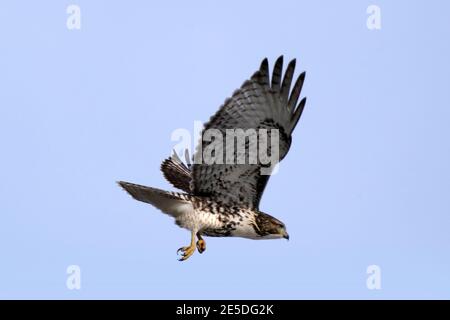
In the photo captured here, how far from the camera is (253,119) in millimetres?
13055

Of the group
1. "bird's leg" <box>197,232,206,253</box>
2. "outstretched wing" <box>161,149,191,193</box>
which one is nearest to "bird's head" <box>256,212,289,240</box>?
"bird's leg" <box>197,232,206,253</box>

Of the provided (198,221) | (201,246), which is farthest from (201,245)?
(198,221)

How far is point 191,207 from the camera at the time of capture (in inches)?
534

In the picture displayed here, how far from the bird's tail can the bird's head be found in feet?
3.77

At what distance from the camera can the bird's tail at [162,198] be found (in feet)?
42.8

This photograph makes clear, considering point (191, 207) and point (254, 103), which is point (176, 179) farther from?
point (254, 103)

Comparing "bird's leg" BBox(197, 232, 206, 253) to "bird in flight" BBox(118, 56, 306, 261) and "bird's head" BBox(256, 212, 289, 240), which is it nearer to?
"bird in flight" BBox(118, 56, 306, 261)

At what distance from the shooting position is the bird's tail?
42.8ft

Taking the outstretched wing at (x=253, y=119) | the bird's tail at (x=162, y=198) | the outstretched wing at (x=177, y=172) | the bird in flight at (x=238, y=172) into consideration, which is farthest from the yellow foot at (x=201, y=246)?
the outstretched wing at (x=177, y=172)

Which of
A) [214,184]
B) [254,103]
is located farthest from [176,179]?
[254,103]

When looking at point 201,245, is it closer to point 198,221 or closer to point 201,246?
point 201,246

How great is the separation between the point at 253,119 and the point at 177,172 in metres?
3.76

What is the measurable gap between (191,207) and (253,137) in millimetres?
1501

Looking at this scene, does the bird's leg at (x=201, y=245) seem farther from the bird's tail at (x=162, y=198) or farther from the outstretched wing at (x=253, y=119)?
the outstretched wing at (x=253, y=119)
